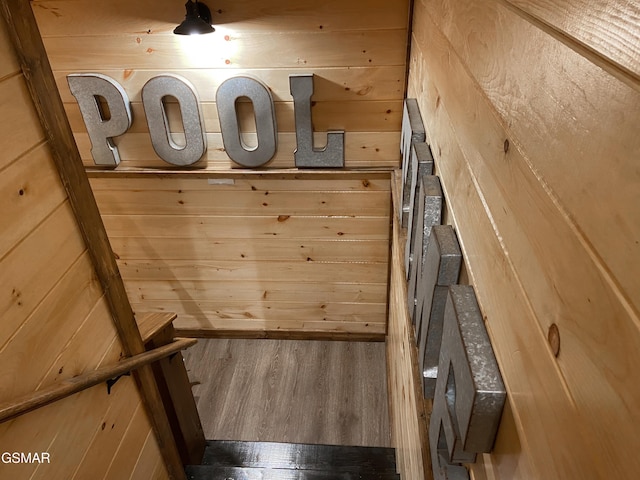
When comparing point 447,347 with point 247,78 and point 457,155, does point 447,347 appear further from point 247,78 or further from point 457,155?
point 247,78

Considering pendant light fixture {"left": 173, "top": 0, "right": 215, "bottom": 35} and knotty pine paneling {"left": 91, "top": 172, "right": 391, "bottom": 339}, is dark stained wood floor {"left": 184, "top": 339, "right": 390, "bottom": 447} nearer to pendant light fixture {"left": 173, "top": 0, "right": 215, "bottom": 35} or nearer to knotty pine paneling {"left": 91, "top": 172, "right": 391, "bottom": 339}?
knotty pine paneling {"left": 91, "top": 172, "right": 391, "bottom": 339}

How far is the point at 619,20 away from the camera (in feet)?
1.42

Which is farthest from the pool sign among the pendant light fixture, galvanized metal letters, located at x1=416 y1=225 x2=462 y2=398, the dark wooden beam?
galvanized metal letters, located at x1=416 y1=225 x2=462 y2=398

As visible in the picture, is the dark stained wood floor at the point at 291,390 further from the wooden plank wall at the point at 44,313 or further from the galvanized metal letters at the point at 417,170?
the galvanized metal letters at the point at 417,170

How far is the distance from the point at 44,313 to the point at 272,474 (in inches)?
65.8

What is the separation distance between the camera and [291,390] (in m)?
3.45

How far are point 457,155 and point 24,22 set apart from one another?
4.01ft

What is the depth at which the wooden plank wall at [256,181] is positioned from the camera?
246 centimetres

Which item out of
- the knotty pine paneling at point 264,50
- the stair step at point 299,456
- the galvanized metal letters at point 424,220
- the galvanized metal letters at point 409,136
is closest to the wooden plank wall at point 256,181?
the knotty pine paneling at point 264,50

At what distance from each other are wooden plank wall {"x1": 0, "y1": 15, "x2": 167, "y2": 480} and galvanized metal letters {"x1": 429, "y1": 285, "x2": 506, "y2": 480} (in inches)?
44.5

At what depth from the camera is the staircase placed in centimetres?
253

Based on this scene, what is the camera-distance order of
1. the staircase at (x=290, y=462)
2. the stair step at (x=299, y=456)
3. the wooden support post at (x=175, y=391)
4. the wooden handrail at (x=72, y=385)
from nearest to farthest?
the wooden handrail at (x=72, y=385)
the wooden support post at (x=175, y=391)
the staircase at (x=290, y=462)
the stair step at (x=299, y=456)

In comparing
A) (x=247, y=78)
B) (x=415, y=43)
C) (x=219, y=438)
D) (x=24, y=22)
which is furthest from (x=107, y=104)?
(x=219, y=438)

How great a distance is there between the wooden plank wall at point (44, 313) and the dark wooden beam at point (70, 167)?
23 millimetres
